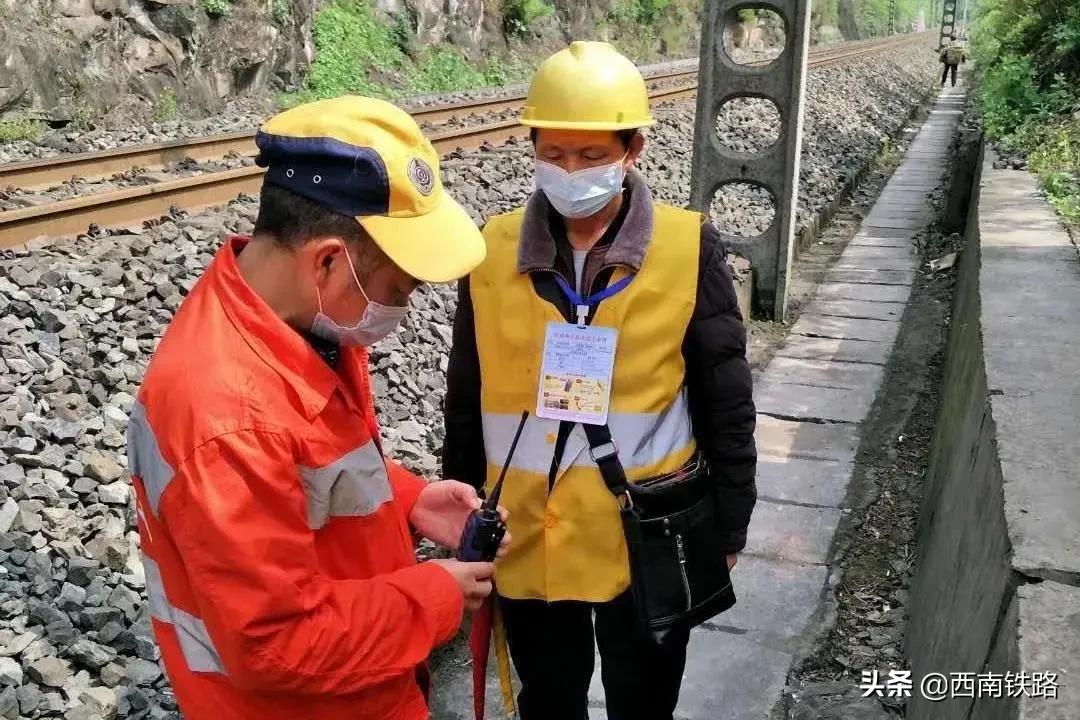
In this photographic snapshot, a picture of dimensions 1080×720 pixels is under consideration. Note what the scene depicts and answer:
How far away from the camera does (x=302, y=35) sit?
56.7ft

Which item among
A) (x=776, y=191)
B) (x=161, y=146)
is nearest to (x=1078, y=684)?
(x=776, y=191)

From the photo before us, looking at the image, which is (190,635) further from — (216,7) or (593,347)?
(216,7)

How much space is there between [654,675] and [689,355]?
89 cm

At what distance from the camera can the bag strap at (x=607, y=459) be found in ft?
7.60

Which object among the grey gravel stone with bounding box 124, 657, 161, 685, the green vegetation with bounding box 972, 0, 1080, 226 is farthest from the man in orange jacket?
the green vegetation with bounding box 972, 0, 1080, 226

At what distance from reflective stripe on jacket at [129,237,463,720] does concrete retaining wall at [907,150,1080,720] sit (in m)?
1.04

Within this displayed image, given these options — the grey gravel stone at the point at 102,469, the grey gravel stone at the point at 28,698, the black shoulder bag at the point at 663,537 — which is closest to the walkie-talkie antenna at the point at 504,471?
the black shoulder bag at the point at 663,537

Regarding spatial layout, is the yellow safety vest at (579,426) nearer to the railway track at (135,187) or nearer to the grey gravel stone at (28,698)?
the grey gravel stone at (28,698)

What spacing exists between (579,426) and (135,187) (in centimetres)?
534

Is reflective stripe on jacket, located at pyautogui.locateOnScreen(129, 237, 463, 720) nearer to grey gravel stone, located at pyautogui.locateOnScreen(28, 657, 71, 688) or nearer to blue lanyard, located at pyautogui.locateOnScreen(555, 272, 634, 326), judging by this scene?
blue lanyard, located at pyautogui.locateOnScreen(555, 272, 634, 326)

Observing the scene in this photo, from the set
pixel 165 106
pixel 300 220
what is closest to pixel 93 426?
pixel 300 220

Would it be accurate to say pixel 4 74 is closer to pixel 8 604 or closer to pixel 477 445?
pixel 8 604

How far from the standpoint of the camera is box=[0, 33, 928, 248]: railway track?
230 inches

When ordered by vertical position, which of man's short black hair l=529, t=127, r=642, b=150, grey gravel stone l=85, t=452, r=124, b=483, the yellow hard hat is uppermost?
the yellow hard hat
